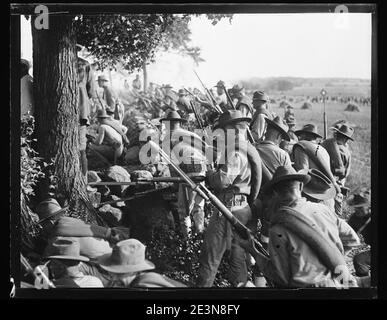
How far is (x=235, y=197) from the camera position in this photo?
8656mm

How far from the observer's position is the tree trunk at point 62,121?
8.73m

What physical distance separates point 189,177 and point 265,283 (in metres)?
1.08

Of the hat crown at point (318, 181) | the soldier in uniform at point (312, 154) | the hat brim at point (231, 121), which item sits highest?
the hat brim at point (231, 121)

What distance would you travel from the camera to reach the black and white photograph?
28.4 ft

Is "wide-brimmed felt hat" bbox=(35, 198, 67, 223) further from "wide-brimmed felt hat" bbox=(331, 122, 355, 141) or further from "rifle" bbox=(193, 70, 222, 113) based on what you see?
"wide-brimmed felt hat" bbox=(331, 122, 355, 141)

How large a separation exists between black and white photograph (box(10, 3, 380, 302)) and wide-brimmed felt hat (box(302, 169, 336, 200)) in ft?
0.04

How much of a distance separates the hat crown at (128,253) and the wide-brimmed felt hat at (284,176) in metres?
1.13

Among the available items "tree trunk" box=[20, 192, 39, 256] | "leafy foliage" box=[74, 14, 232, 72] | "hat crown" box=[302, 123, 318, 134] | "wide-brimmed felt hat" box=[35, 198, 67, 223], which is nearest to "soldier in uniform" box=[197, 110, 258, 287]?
"hat crown" box=[302, 123, 318, 134]

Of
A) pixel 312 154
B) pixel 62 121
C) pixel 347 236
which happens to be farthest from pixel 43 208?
pixel 347 236

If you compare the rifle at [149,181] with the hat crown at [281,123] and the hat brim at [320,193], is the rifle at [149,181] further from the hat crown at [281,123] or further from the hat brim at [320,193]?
the hat brim at [320,193]

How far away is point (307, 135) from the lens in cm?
870

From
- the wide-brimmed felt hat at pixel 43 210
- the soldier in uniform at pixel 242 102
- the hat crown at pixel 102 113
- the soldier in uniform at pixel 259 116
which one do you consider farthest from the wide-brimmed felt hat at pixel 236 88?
the wide-brimmed felt hat at pixel 43 210

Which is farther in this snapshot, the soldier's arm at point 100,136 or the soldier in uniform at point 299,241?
the soldier's arm at point 100,136
